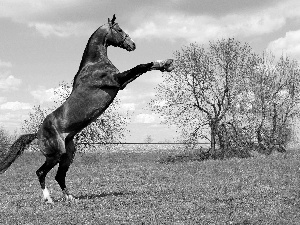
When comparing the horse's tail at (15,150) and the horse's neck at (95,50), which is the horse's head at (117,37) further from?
the horse's tail at (15,150)

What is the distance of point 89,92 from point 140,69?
1.63 metres

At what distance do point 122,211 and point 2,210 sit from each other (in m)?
3.92

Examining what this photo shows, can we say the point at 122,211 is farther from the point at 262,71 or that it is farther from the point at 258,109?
the point at 262,71

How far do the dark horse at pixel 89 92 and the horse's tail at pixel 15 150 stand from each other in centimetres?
138

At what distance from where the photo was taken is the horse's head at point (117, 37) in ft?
40.6

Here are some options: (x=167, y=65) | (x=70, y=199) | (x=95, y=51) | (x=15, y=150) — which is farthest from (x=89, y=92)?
(x=15, y=150)

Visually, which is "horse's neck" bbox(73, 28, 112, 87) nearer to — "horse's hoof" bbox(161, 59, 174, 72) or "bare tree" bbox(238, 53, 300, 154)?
"horse's hoof" bbox(161, 59, 174, 72)

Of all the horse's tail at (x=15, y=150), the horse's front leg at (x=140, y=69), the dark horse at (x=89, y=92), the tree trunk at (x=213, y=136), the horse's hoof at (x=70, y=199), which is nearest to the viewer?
the horse's front leg at (x=140, y=69)

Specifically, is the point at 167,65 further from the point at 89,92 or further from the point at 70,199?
the point at 70,199

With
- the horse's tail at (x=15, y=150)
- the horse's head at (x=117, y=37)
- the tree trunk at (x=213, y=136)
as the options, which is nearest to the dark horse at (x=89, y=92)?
the horse's head at (x=117, y=37)

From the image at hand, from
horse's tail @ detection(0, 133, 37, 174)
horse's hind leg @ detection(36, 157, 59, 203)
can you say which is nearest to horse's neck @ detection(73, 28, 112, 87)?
horse's hind leg @ detection(36, 157, 59, 203)

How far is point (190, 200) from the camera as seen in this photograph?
39.4 feet

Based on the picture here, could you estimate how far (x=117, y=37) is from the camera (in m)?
12.4

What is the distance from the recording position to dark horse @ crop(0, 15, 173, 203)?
1155 cm
